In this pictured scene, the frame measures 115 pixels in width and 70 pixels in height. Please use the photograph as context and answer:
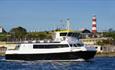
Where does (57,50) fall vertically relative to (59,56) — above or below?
above

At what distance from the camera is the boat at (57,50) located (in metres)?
92.1

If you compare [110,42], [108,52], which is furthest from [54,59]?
[110,42]

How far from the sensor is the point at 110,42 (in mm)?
175500

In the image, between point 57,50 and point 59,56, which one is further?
point 59,56

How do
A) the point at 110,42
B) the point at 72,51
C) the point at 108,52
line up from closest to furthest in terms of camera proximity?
the point at 72,51, the point at 108,52, the point at 110,42

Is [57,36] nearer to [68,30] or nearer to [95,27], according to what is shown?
[68,30]

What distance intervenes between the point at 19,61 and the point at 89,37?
9239 centimetres

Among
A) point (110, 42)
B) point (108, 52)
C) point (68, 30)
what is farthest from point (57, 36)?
point (110, 42)

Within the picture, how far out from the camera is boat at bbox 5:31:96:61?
9212 cm

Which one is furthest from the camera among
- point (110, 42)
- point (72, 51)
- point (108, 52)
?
point (110, 42)

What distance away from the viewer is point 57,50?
92.7 metres

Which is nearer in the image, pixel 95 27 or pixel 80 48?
pixel 80 48

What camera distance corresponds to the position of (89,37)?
612 ft

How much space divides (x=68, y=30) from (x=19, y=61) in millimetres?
10180
